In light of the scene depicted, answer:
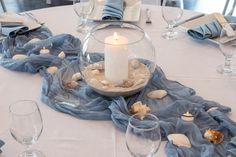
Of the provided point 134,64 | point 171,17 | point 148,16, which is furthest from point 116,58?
point 148,16

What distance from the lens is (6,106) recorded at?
1042mm

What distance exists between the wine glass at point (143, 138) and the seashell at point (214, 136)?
168 mm

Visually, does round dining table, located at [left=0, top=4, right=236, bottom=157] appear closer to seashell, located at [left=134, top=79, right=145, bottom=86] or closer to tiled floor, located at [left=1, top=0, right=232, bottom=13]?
seashell, located at [left=134, top=79, right=145, bottom=86]

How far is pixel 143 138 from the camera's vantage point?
0.77 m

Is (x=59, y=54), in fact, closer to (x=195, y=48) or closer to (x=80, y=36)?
(x=80, y=36)

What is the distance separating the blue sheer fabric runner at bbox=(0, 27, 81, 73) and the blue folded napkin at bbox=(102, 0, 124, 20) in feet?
0.66

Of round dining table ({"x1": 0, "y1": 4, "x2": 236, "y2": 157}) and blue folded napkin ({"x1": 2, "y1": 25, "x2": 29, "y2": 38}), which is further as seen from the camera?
blue folded napkin ({"x1": 2, "y1": 25, "x2": 29, "y2": 38})

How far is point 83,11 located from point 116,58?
0.49m

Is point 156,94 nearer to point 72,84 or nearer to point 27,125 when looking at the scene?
point 72,84

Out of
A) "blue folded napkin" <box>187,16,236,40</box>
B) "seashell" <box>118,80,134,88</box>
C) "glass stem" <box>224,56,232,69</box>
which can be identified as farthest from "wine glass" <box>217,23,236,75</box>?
"seashell" <box>118,80,134,88</box>

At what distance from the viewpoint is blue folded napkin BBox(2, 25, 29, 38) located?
1.38 m

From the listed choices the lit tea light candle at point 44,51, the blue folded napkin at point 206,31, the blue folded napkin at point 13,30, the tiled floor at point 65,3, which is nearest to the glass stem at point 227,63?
the blue folded napkin at point 206,31

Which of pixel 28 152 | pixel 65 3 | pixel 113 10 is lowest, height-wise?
pixel 65 3

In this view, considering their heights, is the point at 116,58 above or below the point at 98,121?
above
